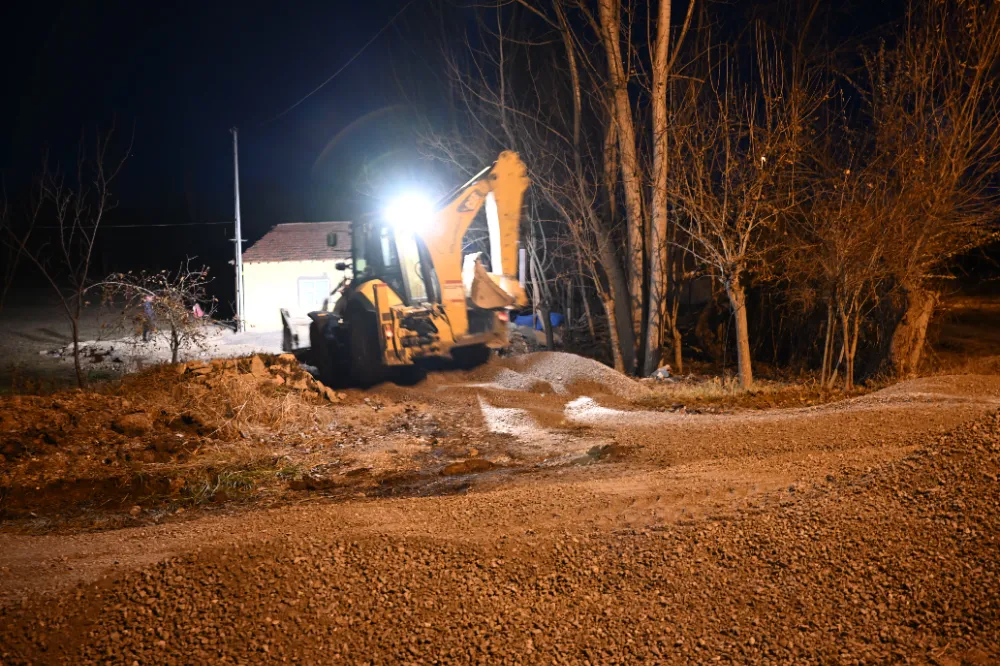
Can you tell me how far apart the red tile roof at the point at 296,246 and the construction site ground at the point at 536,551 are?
2695cm

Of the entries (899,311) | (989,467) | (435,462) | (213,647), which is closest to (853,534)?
(989,467)

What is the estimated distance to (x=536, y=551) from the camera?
196 inches

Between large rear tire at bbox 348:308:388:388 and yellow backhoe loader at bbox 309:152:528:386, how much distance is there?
0.02 meters

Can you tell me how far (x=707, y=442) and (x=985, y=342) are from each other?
19771 millimetres

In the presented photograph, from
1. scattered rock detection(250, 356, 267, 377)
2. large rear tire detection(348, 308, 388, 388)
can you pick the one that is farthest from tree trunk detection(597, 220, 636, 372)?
scattered rock detection(250, 356, 267, 377)

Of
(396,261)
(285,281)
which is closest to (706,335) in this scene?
(396,261)

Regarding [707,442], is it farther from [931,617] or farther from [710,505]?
[931,617]

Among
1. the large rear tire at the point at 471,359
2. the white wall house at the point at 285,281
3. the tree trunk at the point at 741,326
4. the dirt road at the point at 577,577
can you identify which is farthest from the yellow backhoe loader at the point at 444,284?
the white wall house at the point at 285,281

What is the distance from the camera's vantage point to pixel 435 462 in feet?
32.3

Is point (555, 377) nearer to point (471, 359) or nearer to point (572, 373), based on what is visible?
point (572, 373)

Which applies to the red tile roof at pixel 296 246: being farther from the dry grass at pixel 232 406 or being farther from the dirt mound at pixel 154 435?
the dry grass at pixel 232 406

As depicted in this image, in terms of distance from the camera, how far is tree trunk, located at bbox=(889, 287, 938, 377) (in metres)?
16.0

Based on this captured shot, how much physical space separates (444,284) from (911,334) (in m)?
9.86

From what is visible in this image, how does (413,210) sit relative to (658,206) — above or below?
below
